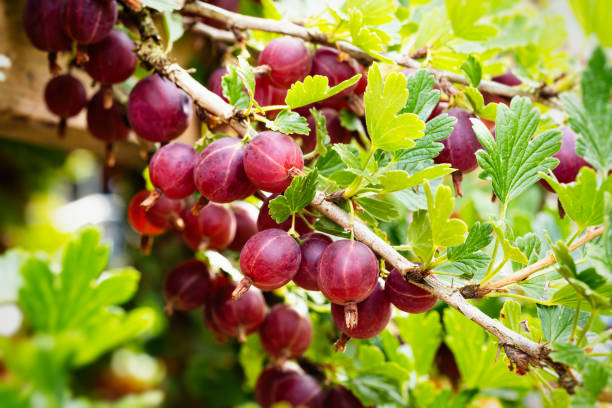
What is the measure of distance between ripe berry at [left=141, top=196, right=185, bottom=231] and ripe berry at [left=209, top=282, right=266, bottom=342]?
0.39 feet

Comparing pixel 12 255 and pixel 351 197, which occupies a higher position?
pixel 351 197

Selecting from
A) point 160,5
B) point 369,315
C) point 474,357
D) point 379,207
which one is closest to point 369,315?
point 369,315

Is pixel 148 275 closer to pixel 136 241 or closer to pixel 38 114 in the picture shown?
pixel 136 241

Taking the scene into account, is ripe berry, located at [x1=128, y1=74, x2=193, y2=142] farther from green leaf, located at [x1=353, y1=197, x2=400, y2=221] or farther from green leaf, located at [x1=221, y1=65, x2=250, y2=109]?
green leaf, located at [x1=353, y1=197, x2=400, y2=221]

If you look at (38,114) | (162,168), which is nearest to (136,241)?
(38,114)

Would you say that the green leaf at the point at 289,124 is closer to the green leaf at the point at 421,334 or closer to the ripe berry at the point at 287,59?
the ripe berry at the point at 287,59

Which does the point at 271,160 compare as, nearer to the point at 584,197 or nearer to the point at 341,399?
the point at 584,197

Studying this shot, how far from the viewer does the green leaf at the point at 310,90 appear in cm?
50

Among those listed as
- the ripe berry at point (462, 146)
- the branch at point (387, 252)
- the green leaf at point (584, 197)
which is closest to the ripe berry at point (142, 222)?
the branch at point (387, 252)

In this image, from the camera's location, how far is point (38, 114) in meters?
0.93

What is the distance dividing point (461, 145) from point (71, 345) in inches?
17.2

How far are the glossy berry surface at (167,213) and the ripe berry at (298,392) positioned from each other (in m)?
0.28

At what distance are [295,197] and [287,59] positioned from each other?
0.23m

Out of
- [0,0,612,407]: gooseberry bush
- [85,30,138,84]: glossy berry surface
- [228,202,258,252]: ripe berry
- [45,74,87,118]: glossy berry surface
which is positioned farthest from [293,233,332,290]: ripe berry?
[45,74,87,118]: glossy berry surface
